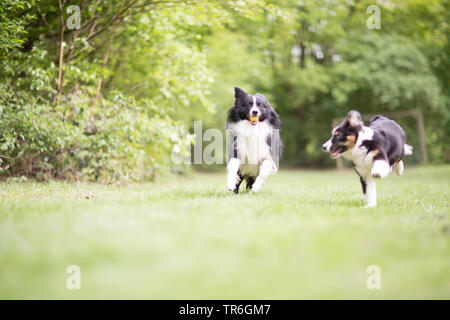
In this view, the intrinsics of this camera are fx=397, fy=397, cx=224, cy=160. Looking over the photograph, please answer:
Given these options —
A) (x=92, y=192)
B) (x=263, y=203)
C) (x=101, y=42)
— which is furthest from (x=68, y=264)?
(x=101, y=42)

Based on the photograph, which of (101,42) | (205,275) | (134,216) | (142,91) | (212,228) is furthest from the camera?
(142,91)

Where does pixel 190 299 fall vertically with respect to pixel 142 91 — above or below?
below

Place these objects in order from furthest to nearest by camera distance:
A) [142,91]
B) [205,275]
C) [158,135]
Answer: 1. [142,91]
2. [158,135]
3. [205,275]

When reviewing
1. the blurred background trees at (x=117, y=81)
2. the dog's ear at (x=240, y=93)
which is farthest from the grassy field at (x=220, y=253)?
the blurred background trees at (x=117, y=81)

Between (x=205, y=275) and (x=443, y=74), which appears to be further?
(x=443, y=74)

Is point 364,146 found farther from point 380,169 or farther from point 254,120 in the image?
point 254,120

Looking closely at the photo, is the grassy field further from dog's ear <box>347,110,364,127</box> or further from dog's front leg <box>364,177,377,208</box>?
dog's ear <box>347,110,364,127</box>

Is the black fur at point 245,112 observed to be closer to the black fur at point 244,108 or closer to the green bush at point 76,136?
the black fur at point 244,108

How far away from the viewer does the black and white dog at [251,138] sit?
5691 millimetres

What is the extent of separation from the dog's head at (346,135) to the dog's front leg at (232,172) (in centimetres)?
149

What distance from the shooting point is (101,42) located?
28.4 ft
